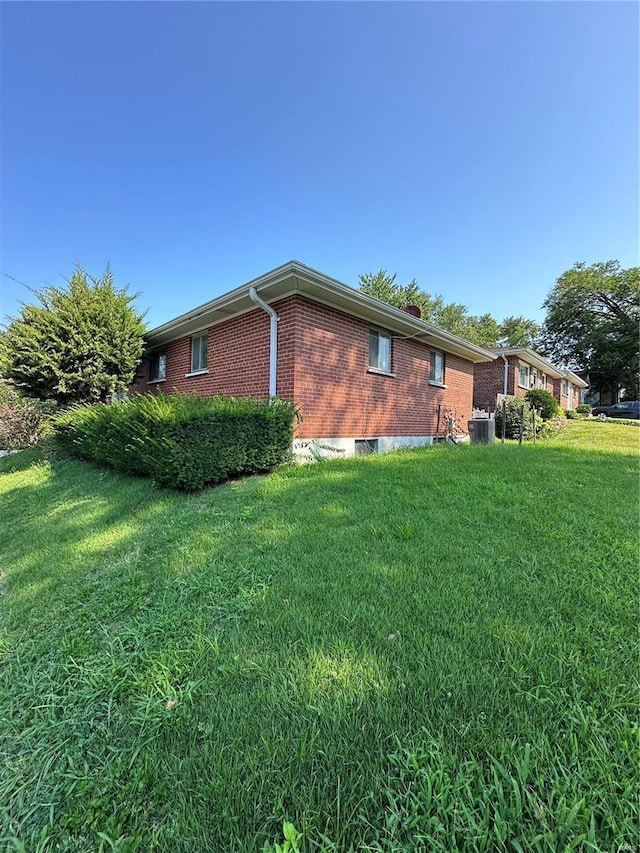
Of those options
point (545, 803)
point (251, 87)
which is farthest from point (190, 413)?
point (251, 87)

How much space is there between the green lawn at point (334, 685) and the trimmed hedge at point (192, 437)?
1.60 metres

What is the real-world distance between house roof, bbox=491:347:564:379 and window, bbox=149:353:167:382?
14.5 m

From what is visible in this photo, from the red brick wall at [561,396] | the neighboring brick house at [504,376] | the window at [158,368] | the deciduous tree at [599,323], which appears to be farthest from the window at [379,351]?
the deciduous tree at [599,323]

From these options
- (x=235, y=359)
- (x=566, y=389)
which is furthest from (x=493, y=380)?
(x=566, y=389)

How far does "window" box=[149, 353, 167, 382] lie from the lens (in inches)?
463

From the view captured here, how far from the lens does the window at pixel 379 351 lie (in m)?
8.99

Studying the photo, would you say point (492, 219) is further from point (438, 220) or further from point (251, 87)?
point (251, 87)

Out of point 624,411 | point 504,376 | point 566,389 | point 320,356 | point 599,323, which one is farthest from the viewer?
point 599,323

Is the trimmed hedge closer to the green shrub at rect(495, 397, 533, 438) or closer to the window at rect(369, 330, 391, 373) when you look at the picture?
the window at rect(369, 330, 391, 373)

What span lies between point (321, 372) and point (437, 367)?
216 inches

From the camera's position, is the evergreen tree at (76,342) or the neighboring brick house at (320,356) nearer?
the neighboring brick house at (320,356)

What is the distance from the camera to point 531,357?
1867 centimetres

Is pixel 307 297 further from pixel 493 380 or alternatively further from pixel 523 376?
pixel 523 376

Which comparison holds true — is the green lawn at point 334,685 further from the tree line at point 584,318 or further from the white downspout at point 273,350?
the tree line at point 584,318
